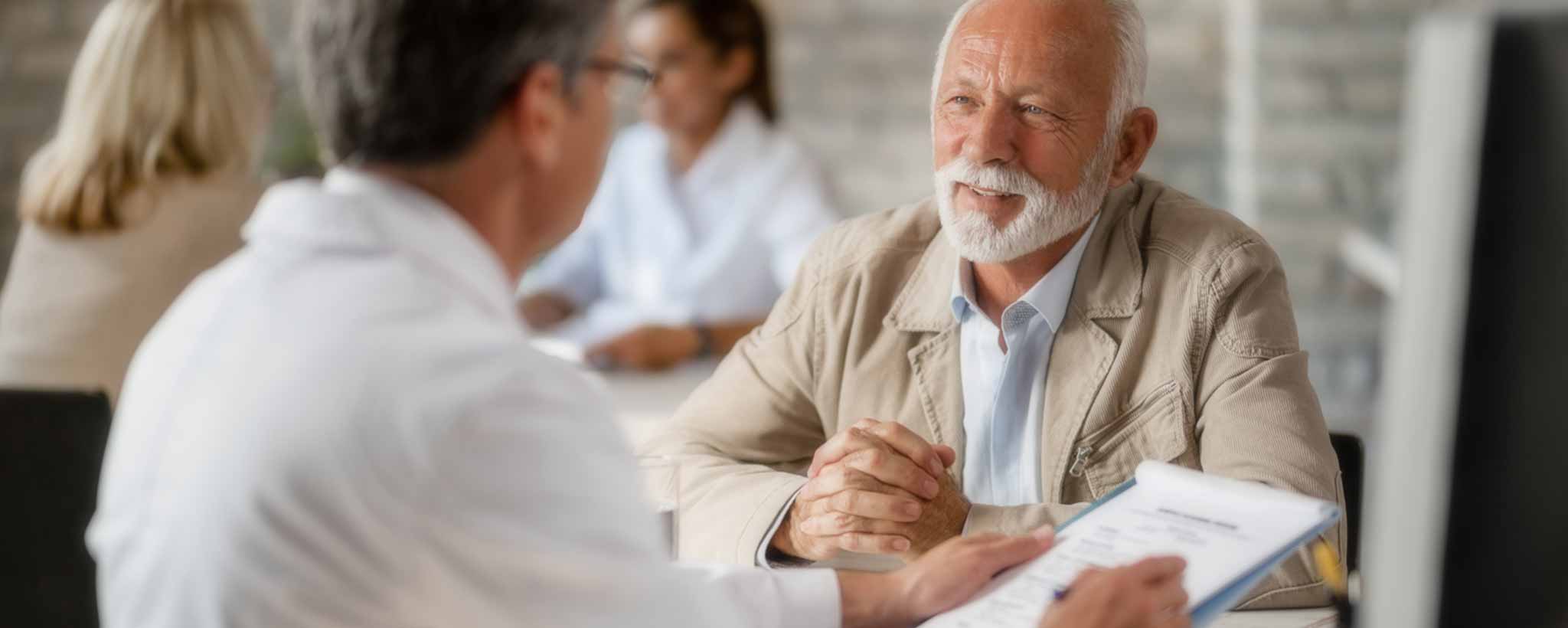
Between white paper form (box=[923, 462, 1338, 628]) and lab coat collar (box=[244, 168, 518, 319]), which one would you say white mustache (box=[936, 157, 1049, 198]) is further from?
lab coat collar (box=[244, 168, 518, 319])

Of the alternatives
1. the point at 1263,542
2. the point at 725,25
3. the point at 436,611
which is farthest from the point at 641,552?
the point at 725,25

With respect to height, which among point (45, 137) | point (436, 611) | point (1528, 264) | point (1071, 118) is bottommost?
point (45, 137)

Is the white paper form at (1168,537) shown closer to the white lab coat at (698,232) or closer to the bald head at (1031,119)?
the bald head at (1031,119)

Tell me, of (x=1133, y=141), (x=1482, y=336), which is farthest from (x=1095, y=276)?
(x=1482, y=336)

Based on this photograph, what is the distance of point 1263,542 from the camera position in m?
1.07

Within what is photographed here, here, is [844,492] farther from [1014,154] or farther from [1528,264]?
[1528,264]

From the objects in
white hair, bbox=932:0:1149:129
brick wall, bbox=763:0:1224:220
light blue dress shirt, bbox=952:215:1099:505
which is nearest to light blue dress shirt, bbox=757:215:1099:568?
light blue dress shirt, bbox=952:215:1099:505

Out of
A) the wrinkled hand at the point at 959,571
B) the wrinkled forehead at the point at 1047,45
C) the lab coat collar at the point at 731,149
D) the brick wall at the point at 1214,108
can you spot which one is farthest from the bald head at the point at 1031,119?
the brick wall at the point at 1214,108

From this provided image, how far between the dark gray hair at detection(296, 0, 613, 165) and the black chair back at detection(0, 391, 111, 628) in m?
0.99

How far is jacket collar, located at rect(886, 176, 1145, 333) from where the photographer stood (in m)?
1.58

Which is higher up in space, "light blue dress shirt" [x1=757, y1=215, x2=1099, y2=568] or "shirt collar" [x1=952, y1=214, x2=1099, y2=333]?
"shirt collar" [x1=952, y1=214, x2=1099, y2=333]

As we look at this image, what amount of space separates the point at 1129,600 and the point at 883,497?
376 mm

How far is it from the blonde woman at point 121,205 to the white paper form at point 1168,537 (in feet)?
4.94

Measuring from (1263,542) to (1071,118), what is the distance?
2.10ft
